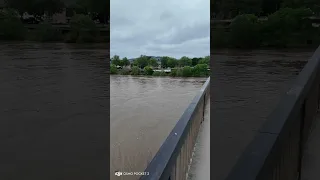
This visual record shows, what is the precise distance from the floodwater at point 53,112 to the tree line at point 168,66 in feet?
15.7

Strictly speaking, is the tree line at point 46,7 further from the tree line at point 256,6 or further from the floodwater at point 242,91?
the floodwater at point 242,91

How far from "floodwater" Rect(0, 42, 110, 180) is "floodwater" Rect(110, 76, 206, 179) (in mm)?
574

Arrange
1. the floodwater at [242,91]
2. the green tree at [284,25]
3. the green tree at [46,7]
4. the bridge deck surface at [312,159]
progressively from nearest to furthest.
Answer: the bridge deck surface at [312,159] < the floodwater at [242,91] < the green tree at [46,7] < the green tree at [284,25]

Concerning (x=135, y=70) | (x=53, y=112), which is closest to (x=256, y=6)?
(x=53, y=112)

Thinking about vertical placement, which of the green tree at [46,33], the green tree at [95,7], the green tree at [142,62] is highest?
the green tree at [95,7]

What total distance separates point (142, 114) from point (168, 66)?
7.58 metres

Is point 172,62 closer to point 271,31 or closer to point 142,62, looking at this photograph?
point 142,62

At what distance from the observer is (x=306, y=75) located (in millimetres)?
1225

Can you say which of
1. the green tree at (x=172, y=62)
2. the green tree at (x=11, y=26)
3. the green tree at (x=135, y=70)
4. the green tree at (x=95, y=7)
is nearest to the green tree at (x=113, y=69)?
the green tree at (x=135, y=70)

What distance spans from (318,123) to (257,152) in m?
1.20

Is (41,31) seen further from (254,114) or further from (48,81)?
(254,114)

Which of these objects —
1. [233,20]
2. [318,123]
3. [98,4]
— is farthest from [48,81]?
[318,123]

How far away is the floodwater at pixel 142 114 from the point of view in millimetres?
5301

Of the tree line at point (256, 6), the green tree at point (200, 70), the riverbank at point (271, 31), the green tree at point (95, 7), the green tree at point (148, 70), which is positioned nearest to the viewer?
the green tree at point (95, 7)
